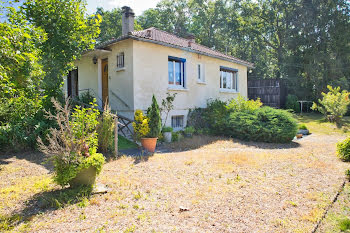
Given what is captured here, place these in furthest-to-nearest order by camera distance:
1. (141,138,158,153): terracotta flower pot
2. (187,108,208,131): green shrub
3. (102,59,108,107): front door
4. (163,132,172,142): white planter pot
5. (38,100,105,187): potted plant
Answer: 1. (187,108,208,131): green shrub
2. (102,59,108,107): front door
3. (163,132,172,142): white planter pot
4. (141,138,158,153): terracotta flower pot
5. (38,100,105,187): potted plant

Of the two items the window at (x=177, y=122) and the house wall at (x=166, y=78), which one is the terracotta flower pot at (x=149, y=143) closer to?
the house wall at (x=166, y=78)

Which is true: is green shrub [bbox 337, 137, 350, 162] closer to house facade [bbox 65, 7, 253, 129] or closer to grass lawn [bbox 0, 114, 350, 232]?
grass lawn [bbox 0, 114, 350, 232]

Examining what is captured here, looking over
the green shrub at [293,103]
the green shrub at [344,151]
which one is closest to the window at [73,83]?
the green shrub at [344,151]

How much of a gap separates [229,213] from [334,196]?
6.84ft

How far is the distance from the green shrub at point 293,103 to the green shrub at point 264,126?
500 inches

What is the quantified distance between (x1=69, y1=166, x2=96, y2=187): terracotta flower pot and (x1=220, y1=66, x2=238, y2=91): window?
1216cm

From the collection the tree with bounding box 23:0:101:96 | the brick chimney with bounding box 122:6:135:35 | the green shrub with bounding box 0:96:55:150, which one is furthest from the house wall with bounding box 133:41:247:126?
the green shrub with bounding box 0:96:55:150

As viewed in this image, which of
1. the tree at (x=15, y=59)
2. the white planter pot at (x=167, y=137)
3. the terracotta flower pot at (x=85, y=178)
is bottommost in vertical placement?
the terracotta flower pot at (x=85, y=178)

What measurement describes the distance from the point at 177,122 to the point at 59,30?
6629 mm

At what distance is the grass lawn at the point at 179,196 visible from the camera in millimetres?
3395

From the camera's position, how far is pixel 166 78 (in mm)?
11586

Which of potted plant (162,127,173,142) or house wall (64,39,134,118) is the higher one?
house wall (64,39,134,118)

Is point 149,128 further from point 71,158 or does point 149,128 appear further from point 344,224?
point 344,224

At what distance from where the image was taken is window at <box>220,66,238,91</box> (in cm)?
1557
